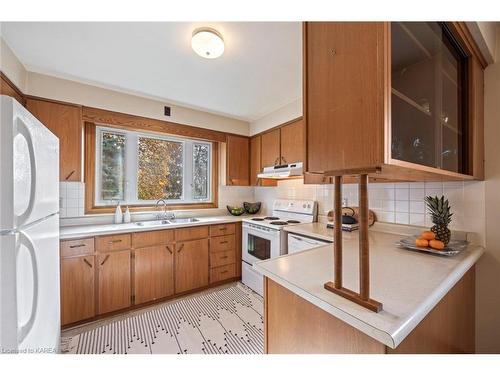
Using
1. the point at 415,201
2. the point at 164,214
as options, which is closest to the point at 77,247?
the point at 164,214

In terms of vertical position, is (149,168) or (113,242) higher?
(149,168)

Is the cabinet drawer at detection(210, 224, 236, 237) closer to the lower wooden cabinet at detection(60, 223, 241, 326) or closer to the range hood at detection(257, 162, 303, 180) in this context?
the lower wooden cabinet at detection(60, 223, 241, 326)

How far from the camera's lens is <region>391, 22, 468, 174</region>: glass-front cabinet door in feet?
2.41

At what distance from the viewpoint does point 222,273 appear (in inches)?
107

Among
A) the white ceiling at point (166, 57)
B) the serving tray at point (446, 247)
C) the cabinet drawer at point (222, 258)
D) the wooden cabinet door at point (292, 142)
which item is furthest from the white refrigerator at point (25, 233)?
the wooden cabinet door at point (292, 142)

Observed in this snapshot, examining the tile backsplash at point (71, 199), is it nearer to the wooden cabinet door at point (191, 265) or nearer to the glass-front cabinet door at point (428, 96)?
the wooden cabinet door at point (191, 265)

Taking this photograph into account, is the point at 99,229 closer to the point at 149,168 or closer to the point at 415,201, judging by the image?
the point at 149,168

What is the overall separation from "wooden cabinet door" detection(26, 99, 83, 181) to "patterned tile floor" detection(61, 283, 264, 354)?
1.45 metres

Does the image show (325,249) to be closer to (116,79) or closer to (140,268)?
(140,268)

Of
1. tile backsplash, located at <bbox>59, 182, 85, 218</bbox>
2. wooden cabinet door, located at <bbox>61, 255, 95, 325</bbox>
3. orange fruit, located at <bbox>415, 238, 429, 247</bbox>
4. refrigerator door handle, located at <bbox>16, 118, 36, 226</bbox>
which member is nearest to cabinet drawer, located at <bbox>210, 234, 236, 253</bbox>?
wooden cabinet door, located at <bbox>61, 255, 95, 325</bbox>

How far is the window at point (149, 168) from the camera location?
2512 mm

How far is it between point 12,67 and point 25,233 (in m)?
1.77

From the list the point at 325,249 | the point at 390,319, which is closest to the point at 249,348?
the point at 325,249
